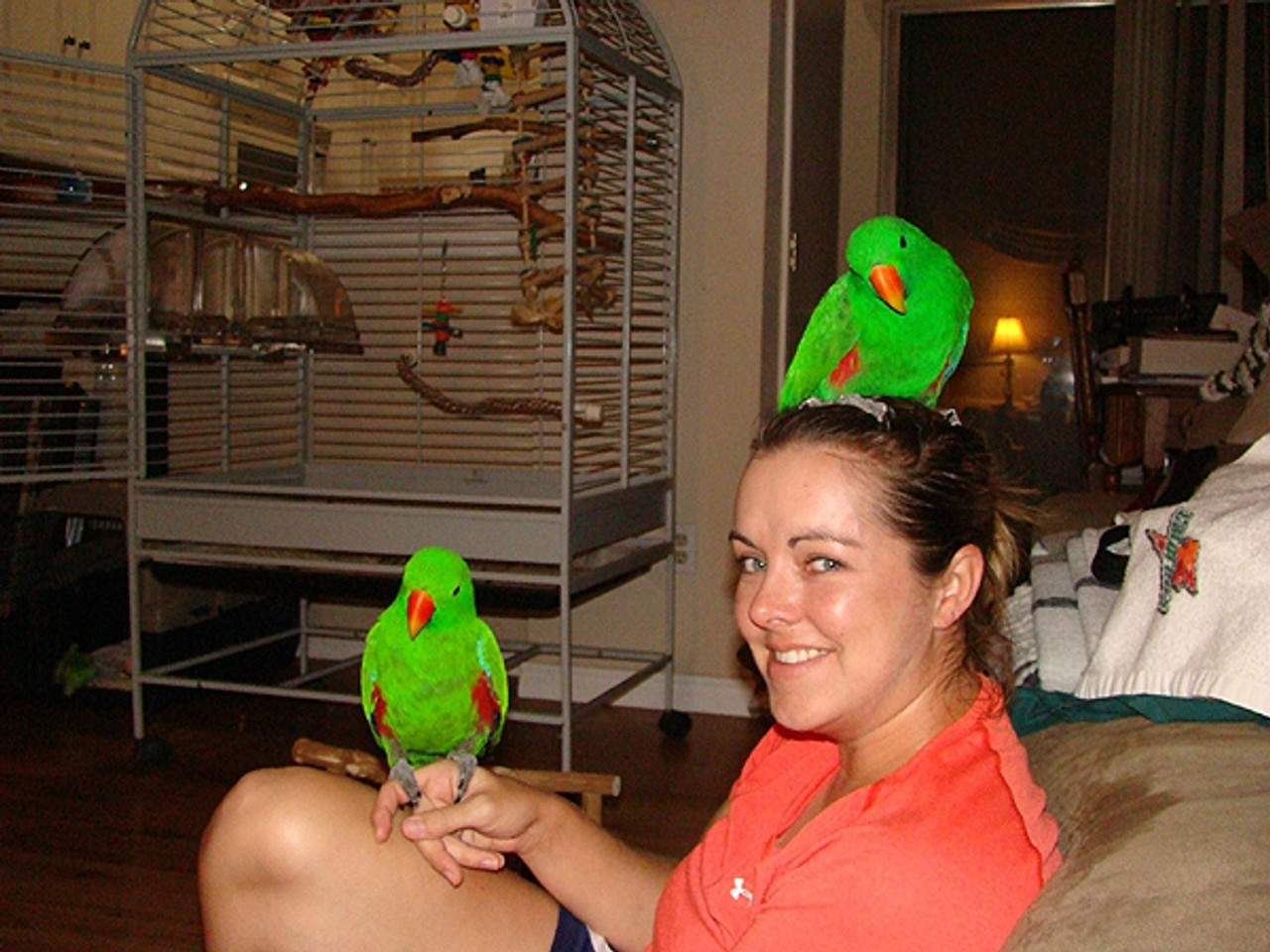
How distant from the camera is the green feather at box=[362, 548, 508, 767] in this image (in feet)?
4.45

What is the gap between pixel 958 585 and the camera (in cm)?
87

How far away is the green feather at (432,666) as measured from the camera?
1356 millimetres

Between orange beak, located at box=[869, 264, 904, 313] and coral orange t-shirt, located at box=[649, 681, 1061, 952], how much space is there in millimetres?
597

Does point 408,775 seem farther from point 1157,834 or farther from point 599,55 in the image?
point 599,55

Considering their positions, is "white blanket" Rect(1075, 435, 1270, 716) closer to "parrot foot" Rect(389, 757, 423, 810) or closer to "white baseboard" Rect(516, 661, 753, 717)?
"parrot foot" Rect(389, 757, 423, 810)

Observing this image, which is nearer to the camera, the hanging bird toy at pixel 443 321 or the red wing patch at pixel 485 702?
the red wing patch at pixel 485 702

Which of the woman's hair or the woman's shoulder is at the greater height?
the woman's hair

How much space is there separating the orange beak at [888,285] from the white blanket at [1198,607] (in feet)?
1.30

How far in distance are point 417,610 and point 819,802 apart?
55cm

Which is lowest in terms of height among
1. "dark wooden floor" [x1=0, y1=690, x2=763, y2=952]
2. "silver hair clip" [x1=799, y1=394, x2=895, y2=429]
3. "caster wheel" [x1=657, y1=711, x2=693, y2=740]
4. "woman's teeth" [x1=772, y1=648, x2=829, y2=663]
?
"dark wooden floor" [x1=0, y1=690, x2=763, y2=952]

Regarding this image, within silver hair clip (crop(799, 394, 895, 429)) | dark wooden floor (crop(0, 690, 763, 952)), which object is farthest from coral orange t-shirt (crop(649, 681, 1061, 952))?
dark wooden floor (crop(0, 690, 763, 952))

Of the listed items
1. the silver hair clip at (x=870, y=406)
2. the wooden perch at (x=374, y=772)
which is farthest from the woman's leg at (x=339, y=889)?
the silver hair clip at (x=870, y=406)

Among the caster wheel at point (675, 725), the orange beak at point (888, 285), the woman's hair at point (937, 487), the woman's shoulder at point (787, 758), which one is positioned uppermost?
the orange beak at point (888, 285)

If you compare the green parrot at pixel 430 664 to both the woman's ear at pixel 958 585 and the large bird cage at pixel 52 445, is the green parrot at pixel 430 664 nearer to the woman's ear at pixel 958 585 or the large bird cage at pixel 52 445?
the woman's ear at pixel 958 585
